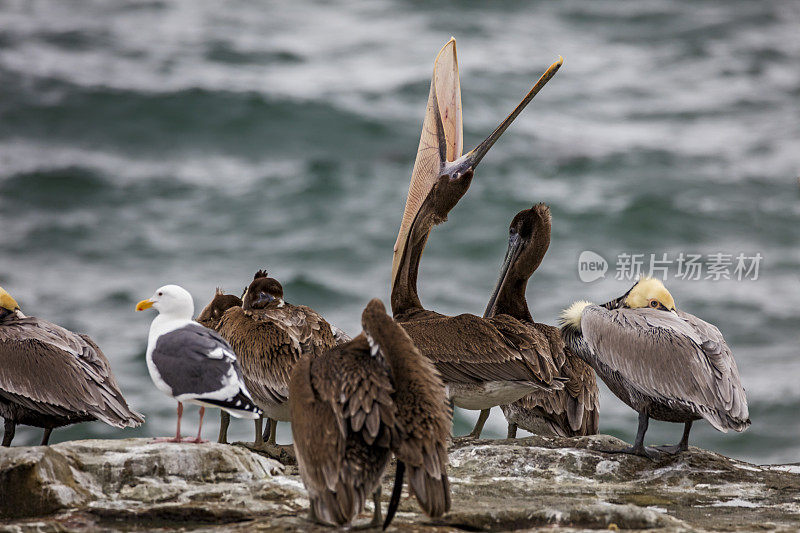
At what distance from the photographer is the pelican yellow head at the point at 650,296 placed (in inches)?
244

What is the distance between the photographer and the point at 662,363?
5.51 meters

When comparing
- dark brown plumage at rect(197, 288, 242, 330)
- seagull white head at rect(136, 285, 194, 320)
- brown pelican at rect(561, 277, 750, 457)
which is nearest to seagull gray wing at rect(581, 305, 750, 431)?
brown pelican at rect(561, 277, 750, 457)

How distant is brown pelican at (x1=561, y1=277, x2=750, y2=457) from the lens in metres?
5.35

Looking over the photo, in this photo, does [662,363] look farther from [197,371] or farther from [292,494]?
[197,371]

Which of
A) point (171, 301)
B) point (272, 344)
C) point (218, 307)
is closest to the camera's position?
point (171, 301)

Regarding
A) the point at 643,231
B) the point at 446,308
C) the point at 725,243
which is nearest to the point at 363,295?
the point at 446,308

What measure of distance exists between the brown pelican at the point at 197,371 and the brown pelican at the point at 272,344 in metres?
0.81

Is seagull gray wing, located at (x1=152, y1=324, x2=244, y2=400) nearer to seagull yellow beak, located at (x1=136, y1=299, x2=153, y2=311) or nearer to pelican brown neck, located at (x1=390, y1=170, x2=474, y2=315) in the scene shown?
seagull yellow beak, located at (x1=136, y1=299, x2=153, y2=311)

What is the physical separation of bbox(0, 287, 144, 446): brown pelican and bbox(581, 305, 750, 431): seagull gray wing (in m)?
2.65

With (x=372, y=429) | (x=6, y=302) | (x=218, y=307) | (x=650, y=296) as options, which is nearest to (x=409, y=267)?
(x=218, y=307)

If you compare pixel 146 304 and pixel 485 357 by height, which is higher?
pixel 146 304

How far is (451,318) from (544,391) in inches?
32.4

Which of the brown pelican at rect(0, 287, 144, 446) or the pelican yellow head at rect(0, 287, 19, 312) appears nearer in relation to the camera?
the brown pelican at rect(0, 287, 144, 446)

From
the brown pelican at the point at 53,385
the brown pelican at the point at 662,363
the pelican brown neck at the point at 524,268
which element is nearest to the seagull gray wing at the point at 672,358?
the brown pelican at the point at 662,363
